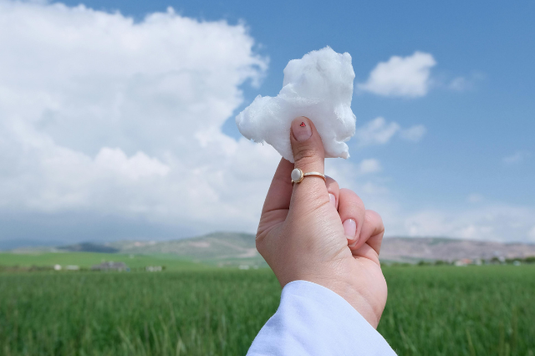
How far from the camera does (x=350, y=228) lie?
3.95 ft

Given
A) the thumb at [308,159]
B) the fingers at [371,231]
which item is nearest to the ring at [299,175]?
the thumb at [308,159]

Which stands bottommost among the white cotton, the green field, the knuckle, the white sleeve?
the green field

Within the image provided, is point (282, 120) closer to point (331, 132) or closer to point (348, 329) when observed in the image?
point (331, 132)

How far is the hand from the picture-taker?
0.98 metres

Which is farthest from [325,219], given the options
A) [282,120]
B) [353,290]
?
[282,120]

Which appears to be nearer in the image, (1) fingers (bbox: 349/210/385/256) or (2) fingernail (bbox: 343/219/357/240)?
(2) fingernail (bbox: 343/219/357/240)

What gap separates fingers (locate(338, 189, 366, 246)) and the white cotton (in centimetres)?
17

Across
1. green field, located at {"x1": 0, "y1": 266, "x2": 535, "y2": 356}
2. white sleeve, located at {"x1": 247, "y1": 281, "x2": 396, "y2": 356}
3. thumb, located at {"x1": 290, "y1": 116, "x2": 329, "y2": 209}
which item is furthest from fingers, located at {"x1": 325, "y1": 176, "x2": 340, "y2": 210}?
green field, located at {"x1": 0, "y1": 266, "x2": 535, "y2": 356}

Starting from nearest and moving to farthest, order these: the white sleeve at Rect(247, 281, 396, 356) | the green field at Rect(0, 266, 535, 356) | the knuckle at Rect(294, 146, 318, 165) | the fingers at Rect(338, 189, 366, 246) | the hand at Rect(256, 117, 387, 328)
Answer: the white sleeve at Rect(247, 281, 396, 356)
the hand at Rect(256, 117, 387, 328)
the knuckle at Rect(294, 146, 318, 165)
the fingers at Rect(338, 189, 366, 246)
the green field at Rect(0, 266, 535, 356)

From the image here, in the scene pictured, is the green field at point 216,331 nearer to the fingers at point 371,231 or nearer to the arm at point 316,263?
the fingers at point 371,231

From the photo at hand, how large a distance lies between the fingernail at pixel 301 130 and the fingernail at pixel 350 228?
0.33m

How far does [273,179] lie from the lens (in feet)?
4.14

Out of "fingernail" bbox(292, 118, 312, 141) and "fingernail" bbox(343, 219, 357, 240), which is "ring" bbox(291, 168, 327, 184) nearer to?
"fingernail" bbox(292, 118, 312, 141)

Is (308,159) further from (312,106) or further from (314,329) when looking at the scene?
(314,329)
